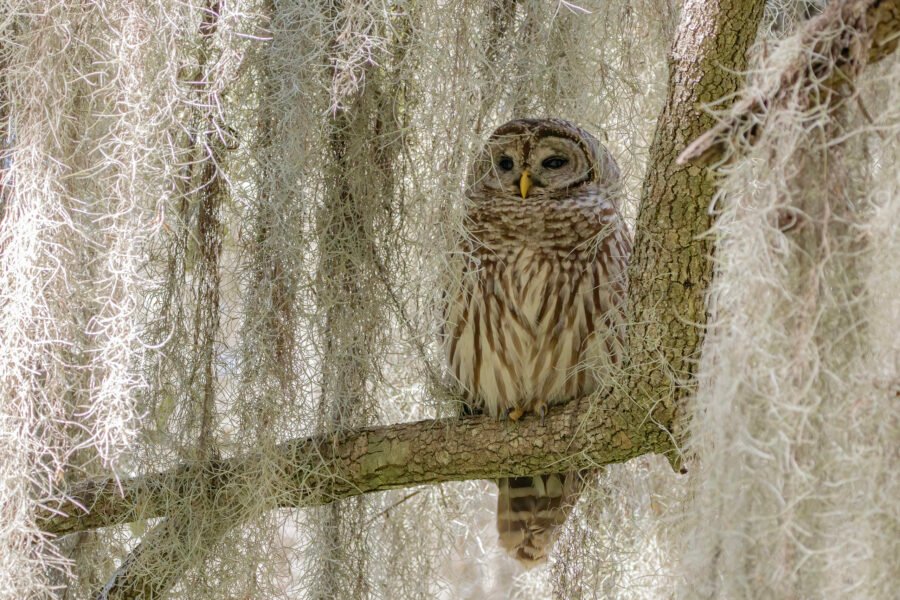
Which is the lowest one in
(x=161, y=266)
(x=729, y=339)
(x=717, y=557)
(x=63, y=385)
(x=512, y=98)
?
(x=717, y=557)

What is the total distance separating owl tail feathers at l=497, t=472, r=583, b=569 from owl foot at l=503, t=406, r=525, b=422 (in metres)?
0.29

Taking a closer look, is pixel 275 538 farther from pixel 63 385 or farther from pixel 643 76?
pixel 643 76

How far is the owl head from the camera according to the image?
3.26 m

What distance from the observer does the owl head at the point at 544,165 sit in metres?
3.26

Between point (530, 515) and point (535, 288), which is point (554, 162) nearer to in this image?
point (535, 288)

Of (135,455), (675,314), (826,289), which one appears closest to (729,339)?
(826,289)

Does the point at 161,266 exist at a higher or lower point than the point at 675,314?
higher

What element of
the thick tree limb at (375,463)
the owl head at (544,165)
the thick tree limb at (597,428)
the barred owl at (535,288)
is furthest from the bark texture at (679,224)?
the owl head at (544,165)

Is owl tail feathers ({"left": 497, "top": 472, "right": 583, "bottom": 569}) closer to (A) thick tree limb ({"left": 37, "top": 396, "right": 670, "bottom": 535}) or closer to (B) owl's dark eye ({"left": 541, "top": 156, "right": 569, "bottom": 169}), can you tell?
(A) thick tree limb ({"left": 37, "top": 396, "right": 670, "bottom": 535})

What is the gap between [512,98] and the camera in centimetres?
301

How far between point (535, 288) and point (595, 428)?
1.71 feet

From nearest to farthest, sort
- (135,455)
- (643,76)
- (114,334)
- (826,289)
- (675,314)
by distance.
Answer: (826,289), (114,334), (675,314), (135,455), (643,76)

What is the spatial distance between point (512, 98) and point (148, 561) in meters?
1.49

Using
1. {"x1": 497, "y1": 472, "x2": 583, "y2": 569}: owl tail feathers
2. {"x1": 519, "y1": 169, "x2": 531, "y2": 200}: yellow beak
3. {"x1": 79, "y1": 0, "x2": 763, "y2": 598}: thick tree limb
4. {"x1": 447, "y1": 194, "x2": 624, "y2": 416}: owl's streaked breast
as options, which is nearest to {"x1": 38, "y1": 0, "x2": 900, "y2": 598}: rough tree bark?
{"x1": 79, "y1": 0, "x2": 763, "y2": 598}: thick tree limb
